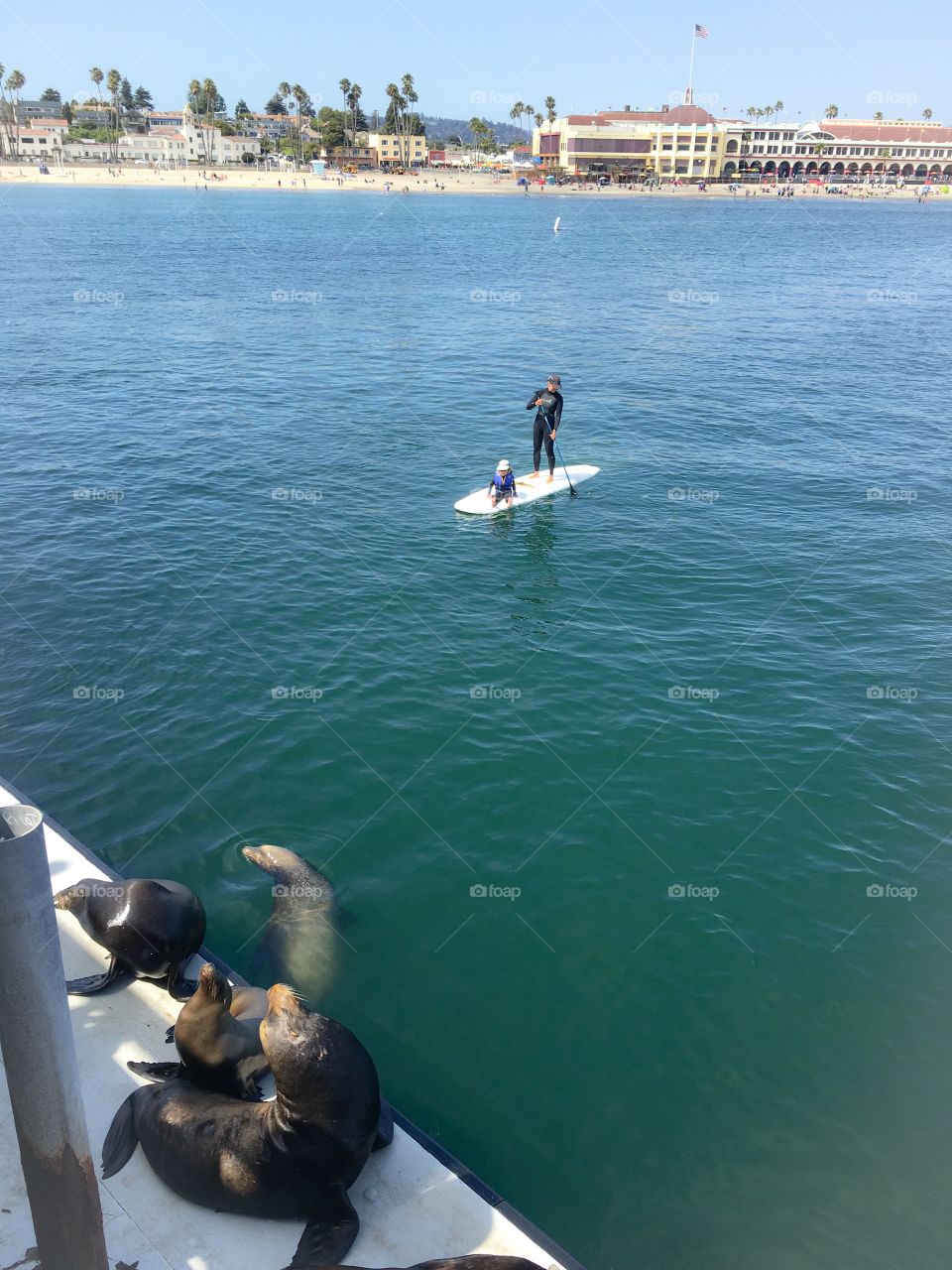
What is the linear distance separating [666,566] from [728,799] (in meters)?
9.75

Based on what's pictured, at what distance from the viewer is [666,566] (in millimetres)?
23953

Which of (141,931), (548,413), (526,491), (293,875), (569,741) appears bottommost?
(293,875)

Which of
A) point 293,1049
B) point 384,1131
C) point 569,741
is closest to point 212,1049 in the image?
point 293,1049

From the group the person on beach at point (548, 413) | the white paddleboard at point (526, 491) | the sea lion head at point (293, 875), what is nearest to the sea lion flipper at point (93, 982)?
the sea lion head at point (293, 875)

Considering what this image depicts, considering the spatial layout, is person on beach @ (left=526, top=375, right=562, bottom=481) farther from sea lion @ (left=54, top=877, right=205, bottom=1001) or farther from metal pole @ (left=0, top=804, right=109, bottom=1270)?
metal pole @ (left=0, top=804, right=109, bottom=1270)

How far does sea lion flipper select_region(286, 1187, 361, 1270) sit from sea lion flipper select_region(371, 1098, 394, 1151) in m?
0.58

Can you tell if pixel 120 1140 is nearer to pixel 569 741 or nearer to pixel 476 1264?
pixel 476 1264

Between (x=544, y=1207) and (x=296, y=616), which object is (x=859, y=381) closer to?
(x=296, y=616)

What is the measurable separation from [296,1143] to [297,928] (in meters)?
4.74

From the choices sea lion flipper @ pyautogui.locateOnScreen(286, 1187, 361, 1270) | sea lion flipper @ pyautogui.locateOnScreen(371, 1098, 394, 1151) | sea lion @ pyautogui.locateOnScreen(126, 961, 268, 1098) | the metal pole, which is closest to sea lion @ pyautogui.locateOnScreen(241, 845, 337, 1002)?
sea lion @ pyautogui.locateOnScreen(126, 961, 268, 1098)

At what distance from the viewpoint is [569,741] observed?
54.7ft

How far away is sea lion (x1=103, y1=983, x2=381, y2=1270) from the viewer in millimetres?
7836

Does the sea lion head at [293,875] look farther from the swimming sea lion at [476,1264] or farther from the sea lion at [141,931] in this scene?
the swimming sea lion at [476,1264]

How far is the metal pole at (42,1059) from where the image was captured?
5.77 m
